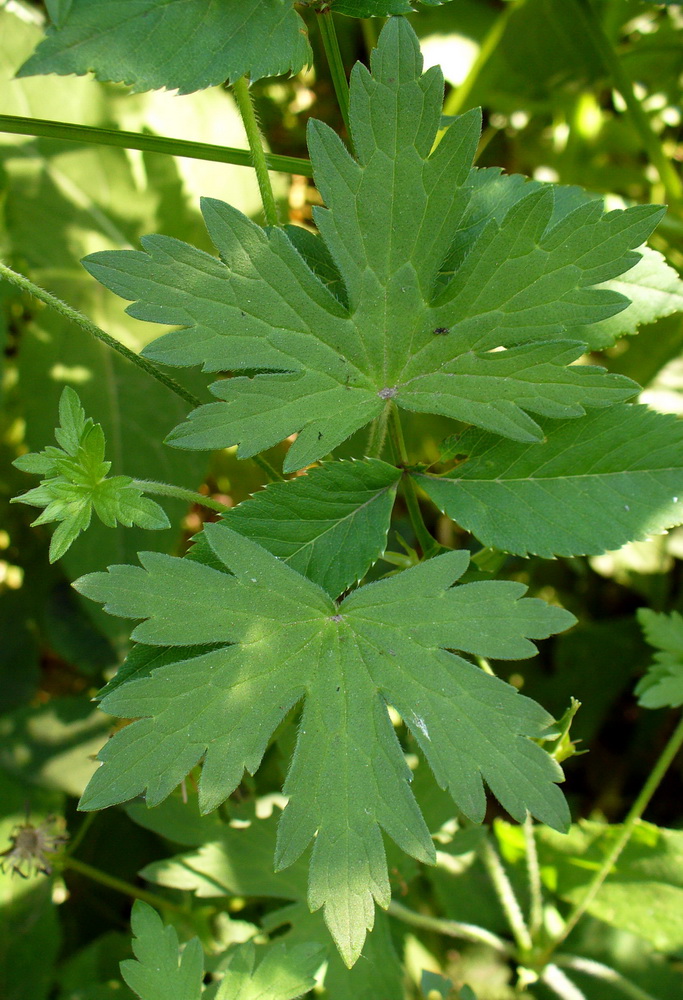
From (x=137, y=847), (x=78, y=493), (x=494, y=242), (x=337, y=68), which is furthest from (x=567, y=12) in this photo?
(x=137, y=847)

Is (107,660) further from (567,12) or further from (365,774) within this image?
(567,12)

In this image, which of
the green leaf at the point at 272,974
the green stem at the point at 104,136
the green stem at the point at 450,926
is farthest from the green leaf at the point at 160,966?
the green stem at the point at 104,136

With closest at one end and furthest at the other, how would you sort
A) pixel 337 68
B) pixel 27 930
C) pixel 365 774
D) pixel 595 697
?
1. pixel 365 774
2. pixel 337 68
3. pixel 27 930
4. pixel 595 697

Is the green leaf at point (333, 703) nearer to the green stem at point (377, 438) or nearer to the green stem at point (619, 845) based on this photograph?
the green stem at point (377, 438)

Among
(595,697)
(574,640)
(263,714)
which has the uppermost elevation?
(263,714)

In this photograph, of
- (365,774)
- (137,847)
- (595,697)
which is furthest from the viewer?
(595,697)

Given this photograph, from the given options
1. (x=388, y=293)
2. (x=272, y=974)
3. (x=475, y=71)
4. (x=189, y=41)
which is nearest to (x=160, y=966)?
(x=272, y=974)

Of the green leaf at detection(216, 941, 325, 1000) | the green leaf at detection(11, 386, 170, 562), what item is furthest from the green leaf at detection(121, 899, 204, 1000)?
the green leaf at detection(11, 386, 170, 562)
